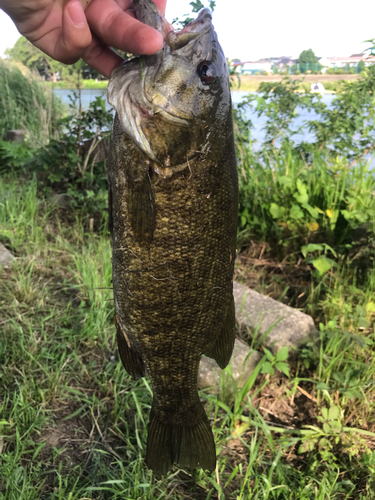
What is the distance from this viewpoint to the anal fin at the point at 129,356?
1.58 m

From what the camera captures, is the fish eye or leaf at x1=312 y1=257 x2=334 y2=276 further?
leaf at x1=312 y1=257 x2=334 y2=276

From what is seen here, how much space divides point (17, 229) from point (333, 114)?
3.78 m

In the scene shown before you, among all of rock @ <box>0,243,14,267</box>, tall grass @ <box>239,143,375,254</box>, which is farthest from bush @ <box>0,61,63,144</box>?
tall grass @ <box>239,143,375,254</box>

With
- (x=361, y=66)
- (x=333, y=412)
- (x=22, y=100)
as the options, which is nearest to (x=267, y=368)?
(x=333, y=412)

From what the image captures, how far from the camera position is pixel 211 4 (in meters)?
3.34

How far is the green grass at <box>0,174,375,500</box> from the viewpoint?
193cm

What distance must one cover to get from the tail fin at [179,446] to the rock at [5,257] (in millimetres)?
2397

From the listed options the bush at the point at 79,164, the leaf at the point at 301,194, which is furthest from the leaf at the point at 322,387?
the bush at the point at 79,164

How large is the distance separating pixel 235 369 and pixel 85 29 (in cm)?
225

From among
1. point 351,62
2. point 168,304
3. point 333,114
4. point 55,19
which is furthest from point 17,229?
point 351,62

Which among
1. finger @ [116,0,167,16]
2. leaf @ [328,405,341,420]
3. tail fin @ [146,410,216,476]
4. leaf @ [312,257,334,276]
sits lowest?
leaf @ [328,405,341,420]

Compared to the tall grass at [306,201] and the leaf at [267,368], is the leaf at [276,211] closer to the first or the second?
the tall grass at [306,201]

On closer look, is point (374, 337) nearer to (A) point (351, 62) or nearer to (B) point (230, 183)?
(B) point (230, 183)

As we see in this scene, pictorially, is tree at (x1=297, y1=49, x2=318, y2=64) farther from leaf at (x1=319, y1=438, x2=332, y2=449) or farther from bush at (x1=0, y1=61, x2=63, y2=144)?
bush at (x1=0, y1=61, x2=63, y2=144)
